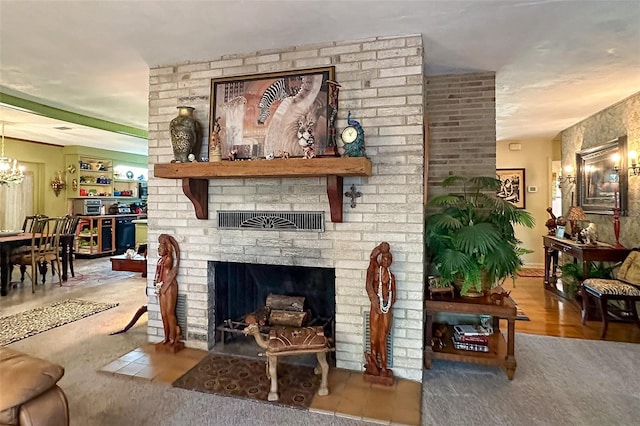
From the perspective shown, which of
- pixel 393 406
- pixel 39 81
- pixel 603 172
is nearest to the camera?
pixel 393 406

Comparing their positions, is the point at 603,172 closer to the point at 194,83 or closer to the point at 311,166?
the point at 311,166

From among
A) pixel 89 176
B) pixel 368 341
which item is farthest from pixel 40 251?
pixel 368 341

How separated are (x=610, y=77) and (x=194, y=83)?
383 centimetres

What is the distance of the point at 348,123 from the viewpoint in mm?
2566

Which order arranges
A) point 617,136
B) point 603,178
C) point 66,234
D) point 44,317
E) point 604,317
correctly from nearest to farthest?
point 604,317 < point 44,317 < point 617,136 < point 603,178 < point 66,234

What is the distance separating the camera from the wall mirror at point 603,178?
4.41 m

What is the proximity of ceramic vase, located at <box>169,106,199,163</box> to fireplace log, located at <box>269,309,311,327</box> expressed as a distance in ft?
4.55

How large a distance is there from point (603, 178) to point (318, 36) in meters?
4.39

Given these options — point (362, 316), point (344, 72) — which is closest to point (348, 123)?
point (344, 72)

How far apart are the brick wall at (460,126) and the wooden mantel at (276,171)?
126 cm

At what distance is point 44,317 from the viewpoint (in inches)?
153

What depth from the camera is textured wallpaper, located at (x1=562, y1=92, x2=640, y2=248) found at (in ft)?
13.6

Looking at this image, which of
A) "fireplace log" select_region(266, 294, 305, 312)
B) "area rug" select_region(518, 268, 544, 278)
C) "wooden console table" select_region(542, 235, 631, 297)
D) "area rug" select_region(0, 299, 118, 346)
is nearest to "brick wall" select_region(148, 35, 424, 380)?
"fireplace log" select_region(266, 294, 305, 312)

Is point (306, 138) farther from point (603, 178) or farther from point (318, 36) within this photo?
point (603, 178)
